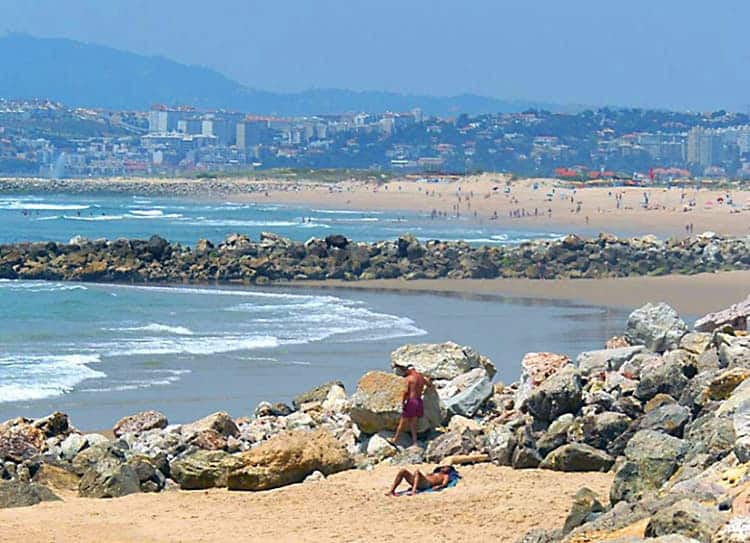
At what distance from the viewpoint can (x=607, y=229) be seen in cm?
5081

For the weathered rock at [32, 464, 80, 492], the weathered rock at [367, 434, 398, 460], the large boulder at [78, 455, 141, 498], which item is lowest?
the weathered rock at [32, 464, 80, 492]

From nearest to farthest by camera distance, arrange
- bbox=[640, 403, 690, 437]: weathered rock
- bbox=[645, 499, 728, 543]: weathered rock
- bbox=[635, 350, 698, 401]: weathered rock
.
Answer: bbox=[645, 499, 728, 543]: weathered rock < bbox=[640, 403, 690, 437]: weathered rock < bbox=[635, 350, 698, 401]: weathered rock

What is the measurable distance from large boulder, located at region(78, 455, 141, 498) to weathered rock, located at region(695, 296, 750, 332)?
17.8 ft

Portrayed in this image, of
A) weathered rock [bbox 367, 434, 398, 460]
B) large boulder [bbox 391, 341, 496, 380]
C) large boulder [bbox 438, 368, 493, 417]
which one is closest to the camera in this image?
weathered rock [bbox 367, 434, 398, 460]

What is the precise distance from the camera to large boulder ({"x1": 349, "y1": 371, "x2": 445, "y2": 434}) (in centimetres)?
1116

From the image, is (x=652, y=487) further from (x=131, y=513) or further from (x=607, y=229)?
(x=607, y=229)

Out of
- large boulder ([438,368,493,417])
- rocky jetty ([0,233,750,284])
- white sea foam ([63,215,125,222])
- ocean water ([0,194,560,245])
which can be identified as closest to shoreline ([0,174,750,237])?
ocean water ([0,194,560,245])

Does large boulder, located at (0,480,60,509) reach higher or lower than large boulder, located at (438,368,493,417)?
lower

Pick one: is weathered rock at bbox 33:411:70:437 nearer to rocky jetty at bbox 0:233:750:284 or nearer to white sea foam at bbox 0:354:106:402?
white sea foam at bbox 0:354:106:402

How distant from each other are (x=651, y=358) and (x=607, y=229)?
131 feet

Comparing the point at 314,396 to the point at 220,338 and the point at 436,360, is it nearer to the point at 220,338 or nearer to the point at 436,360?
the point at 436,360

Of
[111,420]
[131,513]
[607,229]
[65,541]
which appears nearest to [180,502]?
[131,513]

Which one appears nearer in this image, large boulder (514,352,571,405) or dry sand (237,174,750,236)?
large boulder (514,352,571,405)

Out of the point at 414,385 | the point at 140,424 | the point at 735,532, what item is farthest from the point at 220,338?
the point at 735,532
